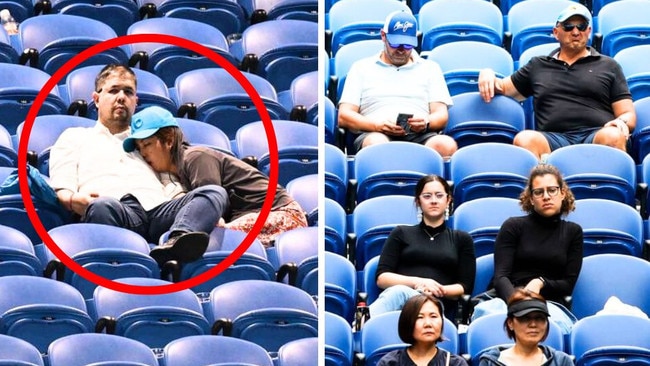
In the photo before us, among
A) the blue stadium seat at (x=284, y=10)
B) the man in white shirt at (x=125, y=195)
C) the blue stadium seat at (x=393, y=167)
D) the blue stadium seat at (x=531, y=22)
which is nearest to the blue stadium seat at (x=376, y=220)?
the blue stadium seat at (x=393, y=167)

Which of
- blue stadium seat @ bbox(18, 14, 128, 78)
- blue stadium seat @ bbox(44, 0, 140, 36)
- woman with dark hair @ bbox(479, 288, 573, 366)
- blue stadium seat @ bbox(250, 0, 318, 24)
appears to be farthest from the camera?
blue stadium seat @ bbox(250, 0, 318, 24)

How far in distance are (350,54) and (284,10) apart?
833 millimetres

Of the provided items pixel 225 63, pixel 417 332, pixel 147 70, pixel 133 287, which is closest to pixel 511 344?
pixel 417 332

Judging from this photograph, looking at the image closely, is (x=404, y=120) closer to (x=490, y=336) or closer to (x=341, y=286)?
(x=341, y=286)

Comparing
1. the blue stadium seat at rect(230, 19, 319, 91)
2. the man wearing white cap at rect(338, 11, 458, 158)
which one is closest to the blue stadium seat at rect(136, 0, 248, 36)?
the blue stadium seat at rect(230, 19, 319, 91)

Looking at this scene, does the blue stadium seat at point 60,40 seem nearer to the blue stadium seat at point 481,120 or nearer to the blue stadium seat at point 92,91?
the blue stadium seat at point 92,91

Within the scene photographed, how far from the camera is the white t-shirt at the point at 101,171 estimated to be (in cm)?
794

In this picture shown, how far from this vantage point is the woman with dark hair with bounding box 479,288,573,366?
6.81m

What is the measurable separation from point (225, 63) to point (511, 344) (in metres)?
2.02

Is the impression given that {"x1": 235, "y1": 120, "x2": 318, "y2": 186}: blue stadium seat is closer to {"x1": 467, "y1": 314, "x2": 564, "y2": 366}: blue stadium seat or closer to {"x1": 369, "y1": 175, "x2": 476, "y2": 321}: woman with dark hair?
{"x1": 369, "y1": 175, "x2": 476, "y2": 321}: woman with dark hair

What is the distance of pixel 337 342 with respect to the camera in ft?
23.4

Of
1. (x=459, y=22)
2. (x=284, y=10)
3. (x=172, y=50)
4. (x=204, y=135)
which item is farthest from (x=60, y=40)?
(x=459, y=22)

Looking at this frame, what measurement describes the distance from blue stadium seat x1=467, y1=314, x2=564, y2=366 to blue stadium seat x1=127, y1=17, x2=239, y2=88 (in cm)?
244

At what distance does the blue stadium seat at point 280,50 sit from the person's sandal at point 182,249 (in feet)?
5.11
